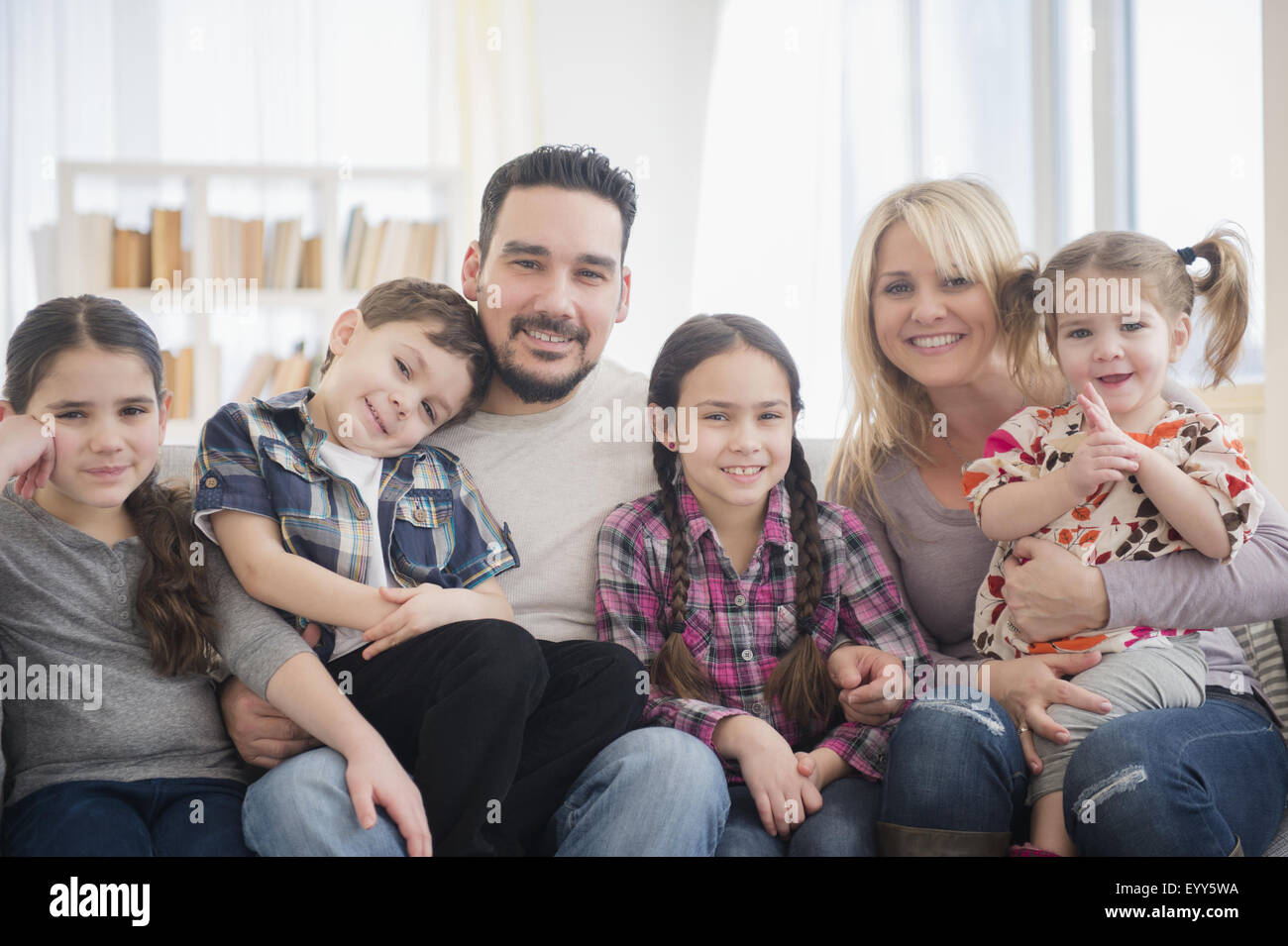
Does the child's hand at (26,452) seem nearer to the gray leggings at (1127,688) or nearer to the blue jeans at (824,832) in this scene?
the blue jeans at (824,832)

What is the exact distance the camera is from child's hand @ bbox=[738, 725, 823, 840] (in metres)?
1.33

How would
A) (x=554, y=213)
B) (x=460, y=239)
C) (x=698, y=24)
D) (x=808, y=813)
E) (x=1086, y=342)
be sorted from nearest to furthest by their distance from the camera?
(x=808, y=813), (x=1086, y=342), (x=554, y=213), (x=460, y=239), (x=698, y=24)

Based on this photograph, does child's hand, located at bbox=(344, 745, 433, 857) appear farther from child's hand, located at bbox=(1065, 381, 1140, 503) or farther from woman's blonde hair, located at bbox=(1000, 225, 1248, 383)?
woman's blonde hair, located at bbox=(1000, 225, 1248, 383)

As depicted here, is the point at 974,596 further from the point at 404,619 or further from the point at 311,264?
the point at 311,264

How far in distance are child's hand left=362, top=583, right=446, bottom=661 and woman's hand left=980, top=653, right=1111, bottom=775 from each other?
77cm

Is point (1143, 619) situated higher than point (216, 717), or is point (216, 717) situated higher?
point (1143, 619)

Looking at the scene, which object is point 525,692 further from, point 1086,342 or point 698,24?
point 698,24

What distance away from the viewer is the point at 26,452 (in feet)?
4.26

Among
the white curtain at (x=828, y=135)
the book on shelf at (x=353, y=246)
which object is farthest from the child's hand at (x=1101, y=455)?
the book on shelf at (x=353, y=246)

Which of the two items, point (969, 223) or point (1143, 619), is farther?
point (969, 223)

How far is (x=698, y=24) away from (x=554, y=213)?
11.1 feet

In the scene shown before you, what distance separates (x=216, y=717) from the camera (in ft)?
4.54

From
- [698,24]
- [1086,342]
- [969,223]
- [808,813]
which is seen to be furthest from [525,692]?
[698,24]
